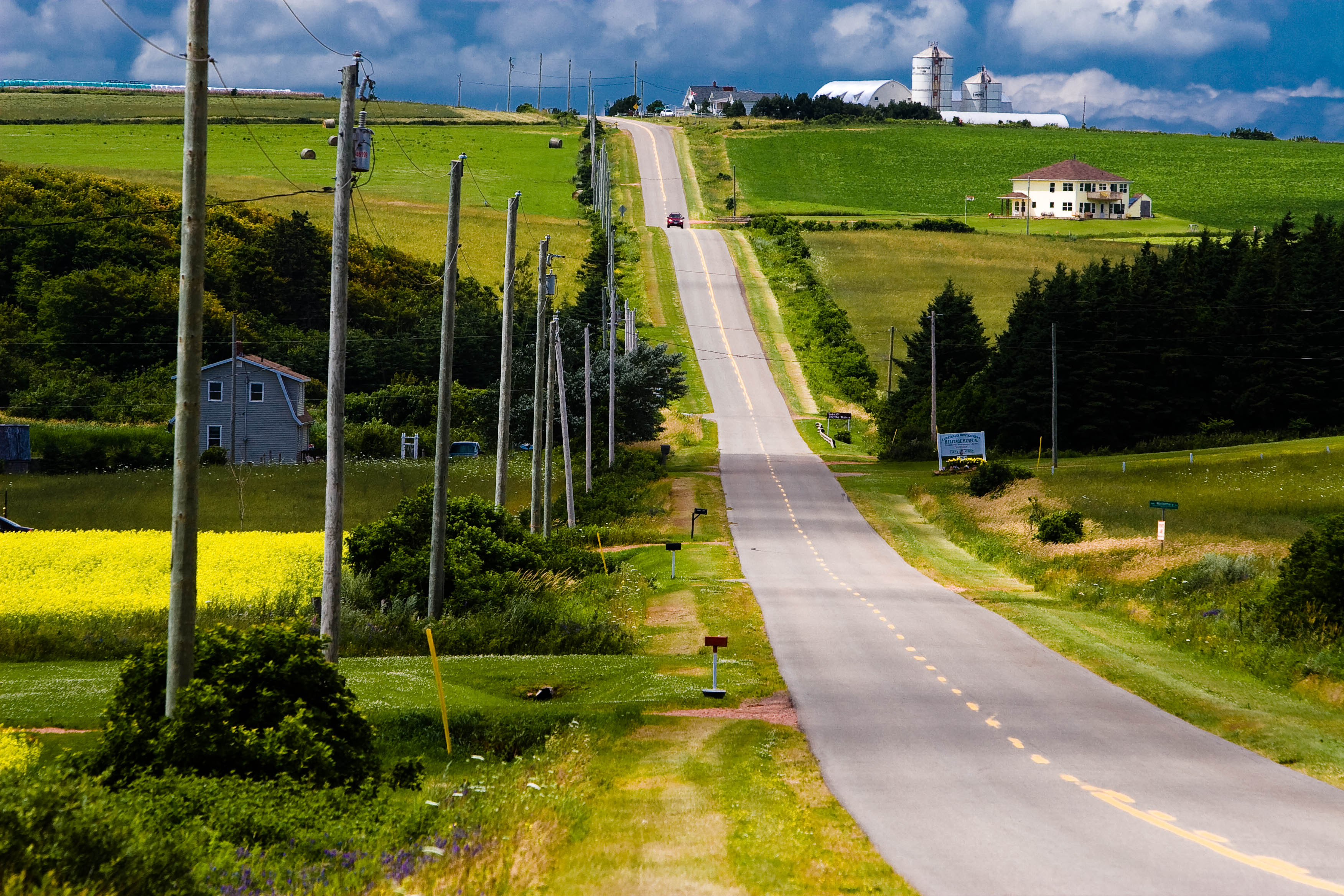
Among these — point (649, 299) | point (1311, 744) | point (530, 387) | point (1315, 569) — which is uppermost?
point (649, 299)

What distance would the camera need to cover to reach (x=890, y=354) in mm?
90375

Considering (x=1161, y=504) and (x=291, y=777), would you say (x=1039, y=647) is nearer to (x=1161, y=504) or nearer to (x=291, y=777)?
(x=1161, y=504)

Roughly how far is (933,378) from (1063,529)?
113ft

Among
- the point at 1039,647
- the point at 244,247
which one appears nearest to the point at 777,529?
the point at 1039,647

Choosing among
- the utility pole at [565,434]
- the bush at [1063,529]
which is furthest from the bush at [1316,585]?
the utility pole at [565,434]

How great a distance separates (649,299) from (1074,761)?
9265cm

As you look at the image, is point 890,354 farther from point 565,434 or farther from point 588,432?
point 565,434

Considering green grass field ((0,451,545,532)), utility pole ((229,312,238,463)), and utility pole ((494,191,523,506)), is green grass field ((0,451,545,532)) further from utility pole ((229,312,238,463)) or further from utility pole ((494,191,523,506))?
utility pole ((494,191,523,506))

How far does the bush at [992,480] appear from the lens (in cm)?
5297

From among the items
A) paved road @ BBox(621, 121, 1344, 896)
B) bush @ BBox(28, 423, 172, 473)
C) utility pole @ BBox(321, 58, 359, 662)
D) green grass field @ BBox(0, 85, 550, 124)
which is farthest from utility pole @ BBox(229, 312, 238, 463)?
green grass field @ BBox(0, 85, 550, 124)

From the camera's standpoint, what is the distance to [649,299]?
350ft

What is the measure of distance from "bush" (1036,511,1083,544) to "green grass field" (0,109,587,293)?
70.0 meters

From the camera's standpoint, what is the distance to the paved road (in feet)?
37.6

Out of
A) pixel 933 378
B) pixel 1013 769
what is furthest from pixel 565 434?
pixel 1013 769
